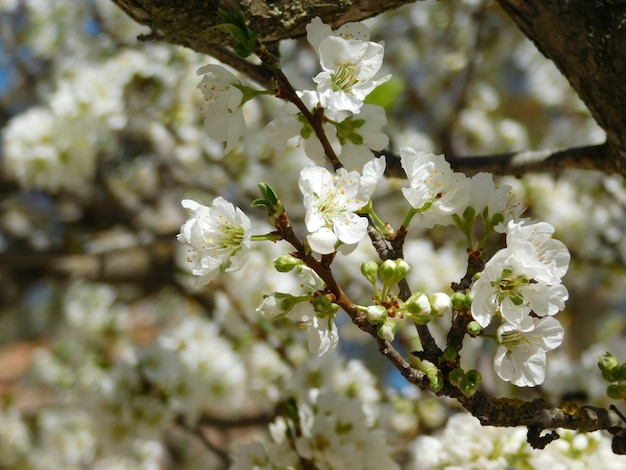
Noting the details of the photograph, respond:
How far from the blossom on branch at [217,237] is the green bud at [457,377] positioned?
252mm

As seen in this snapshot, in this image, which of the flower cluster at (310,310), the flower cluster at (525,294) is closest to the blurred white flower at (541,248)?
the flower cluster at (525,294)

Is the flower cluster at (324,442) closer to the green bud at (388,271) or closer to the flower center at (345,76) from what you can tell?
the green bud at (388,271)

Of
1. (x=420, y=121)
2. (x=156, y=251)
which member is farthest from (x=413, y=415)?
(x=420, y=121)

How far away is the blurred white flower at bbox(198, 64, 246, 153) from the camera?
0.78 metres

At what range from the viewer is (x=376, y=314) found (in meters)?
0.66

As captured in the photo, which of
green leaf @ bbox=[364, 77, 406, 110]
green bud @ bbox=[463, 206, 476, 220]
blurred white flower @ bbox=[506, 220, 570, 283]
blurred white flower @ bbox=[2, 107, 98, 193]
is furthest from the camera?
blurred white flower @ bbox=[2, 107, 98, 193]

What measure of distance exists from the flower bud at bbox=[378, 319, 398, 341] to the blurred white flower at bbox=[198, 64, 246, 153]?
0.28 meters

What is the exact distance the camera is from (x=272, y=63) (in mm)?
737

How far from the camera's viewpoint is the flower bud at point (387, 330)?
2.16 feet

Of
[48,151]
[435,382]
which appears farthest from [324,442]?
[48,151]

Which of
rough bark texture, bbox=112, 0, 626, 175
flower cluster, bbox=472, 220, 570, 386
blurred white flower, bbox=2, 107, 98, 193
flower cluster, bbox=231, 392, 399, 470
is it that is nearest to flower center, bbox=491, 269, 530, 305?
flower cluster, bbox=472, 220, 570, 386

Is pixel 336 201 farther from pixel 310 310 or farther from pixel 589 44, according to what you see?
pixel 589 44

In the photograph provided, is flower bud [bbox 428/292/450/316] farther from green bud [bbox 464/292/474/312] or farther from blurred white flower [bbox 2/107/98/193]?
blurred white flower [bbox 2/107/98/193]

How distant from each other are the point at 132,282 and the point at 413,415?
5.46ft
